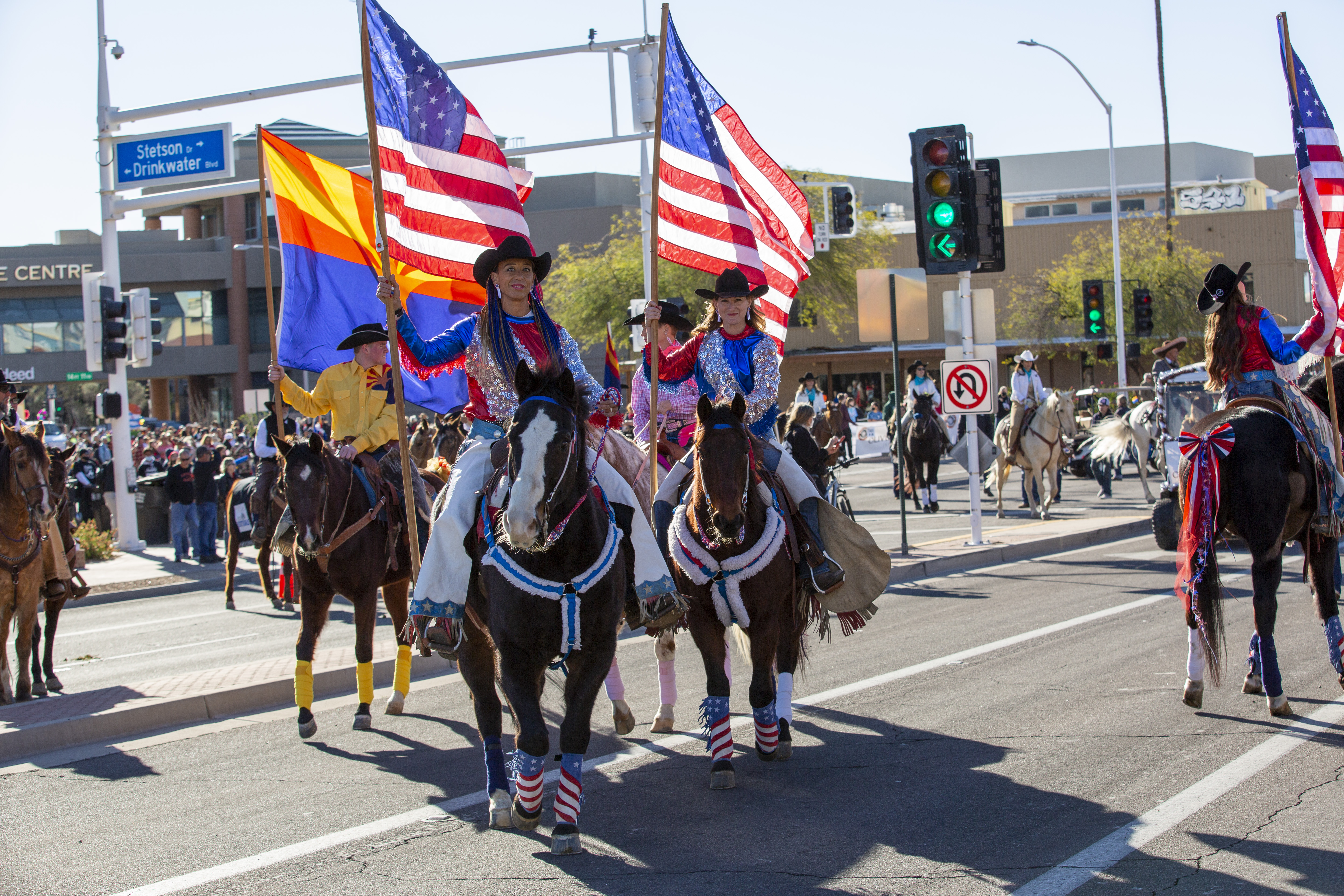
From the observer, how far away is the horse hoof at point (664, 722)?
7.94 m

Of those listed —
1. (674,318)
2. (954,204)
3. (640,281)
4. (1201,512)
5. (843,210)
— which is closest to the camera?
(1201,512)

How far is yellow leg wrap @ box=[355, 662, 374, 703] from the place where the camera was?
8469 millimetres

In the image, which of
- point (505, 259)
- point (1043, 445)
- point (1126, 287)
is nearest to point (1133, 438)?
point (1043, 445)

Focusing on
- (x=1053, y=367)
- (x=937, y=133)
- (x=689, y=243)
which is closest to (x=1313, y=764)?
(x=689, y=243)

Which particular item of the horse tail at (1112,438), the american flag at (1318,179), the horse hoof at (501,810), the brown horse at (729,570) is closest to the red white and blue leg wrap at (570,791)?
the horse hoof at (501,810)

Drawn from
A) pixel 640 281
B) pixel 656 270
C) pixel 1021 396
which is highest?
pixel 640 281

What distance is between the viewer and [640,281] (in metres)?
47.2

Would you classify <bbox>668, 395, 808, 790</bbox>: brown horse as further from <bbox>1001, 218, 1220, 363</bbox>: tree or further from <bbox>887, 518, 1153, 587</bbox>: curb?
<bbox>1001, 218, 1220, 363</bbox>: tree

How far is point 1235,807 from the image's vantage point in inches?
227

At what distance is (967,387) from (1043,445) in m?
6.81

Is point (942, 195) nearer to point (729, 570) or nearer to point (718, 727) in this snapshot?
point (729, 570)

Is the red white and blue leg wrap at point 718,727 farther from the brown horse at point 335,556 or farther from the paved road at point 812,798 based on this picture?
the brown horse at point 335,556

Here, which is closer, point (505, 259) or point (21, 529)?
point (505, 259)

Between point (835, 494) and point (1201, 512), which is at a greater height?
point (1201, 512)
